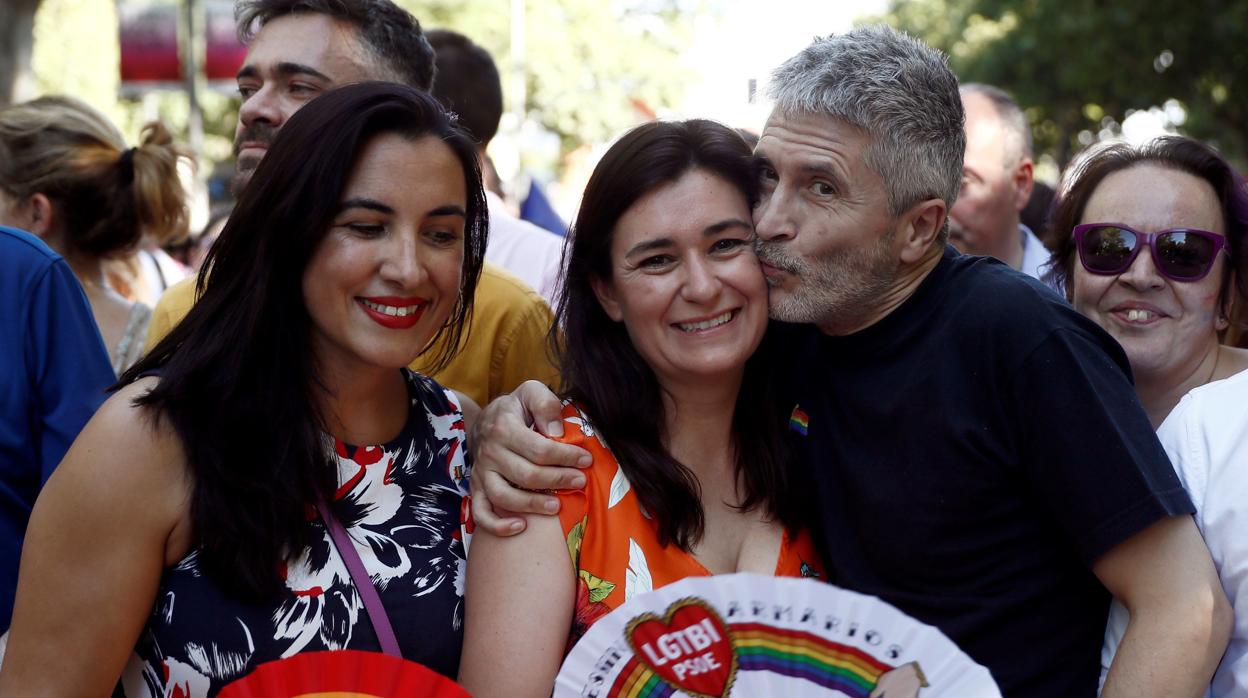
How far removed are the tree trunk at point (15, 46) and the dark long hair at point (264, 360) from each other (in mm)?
11008

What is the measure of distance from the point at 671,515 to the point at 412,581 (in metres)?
0.63

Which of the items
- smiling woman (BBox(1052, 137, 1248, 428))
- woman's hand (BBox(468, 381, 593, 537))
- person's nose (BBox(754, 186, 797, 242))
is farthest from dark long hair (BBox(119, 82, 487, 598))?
smiling woman (BBox(1052, 137, 1248, 428))

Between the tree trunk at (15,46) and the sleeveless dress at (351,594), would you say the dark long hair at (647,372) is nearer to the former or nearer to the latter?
the sleeveless dress at (351,594)

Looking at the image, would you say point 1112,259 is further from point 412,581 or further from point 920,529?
point 412,581

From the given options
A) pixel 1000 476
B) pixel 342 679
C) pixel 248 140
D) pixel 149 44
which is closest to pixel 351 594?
pixel 342 679

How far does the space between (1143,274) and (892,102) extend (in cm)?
96

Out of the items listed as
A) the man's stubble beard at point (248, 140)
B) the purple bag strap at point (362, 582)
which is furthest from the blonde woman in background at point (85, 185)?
the purple bag strap at point (362, 582)

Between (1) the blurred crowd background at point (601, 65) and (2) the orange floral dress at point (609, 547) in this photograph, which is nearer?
(2) the orange floral dress at point (609, 547)

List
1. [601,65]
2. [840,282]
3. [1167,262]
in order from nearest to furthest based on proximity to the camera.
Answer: [840,282], [1167,262], [601,65]

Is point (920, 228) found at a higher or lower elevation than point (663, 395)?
higher

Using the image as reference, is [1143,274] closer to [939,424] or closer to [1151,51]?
[939,424]

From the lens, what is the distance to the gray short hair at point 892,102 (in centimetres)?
293

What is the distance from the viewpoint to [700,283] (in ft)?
9.84

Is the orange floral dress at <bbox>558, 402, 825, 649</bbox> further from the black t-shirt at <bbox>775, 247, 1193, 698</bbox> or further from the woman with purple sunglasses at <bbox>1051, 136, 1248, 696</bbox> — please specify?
the woman with purple sunglasses at <bbox>1051, 136, 1248, 696</bbox>
